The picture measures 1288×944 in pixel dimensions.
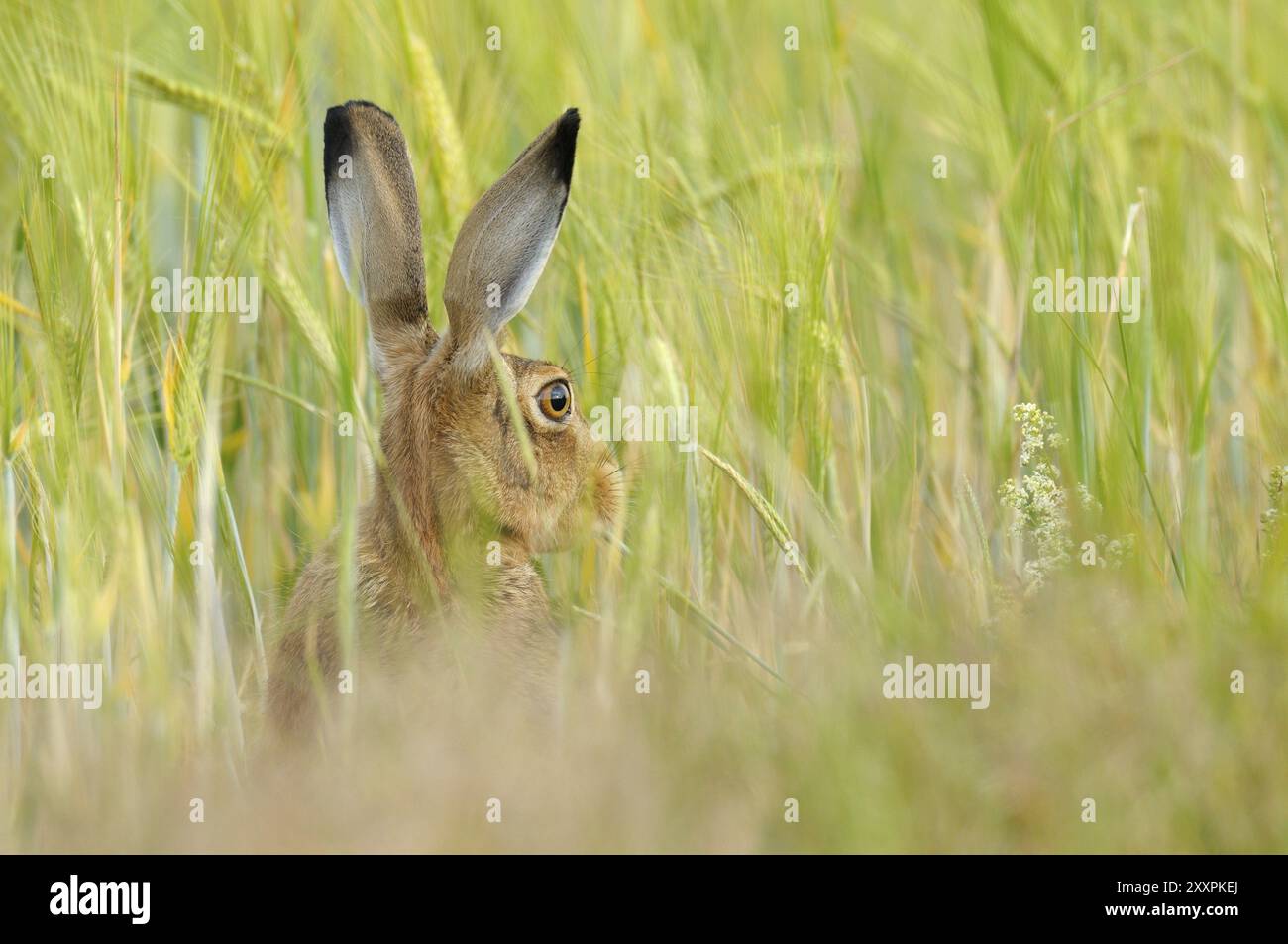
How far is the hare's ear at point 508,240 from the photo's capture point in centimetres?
372

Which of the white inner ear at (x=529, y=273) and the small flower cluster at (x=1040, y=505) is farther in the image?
the white inner ear at (x=529, y=273)

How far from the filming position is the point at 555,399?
13.7 ft

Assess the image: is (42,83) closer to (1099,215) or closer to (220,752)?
(220,752)

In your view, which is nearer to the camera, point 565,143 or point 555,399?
point 565,143

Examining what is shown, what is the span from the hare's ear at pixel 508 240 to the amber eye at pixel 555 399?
0.99ft

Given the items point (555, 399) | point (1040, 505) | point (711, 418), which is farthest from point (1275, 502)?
point (555, 399)

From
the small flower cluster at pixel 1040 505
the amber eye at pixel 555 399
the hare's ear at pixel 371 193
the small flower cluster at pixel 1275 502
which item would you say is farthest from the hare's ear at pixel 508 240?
the small flower cluster at pixel 1275 502

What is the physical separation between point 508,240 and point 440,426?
21.0 inches

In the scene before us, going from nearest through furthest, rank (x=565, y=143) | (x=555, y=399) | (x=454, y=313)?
(x=565, y=143) → (x=454, y=313) → (x=555, y=399)

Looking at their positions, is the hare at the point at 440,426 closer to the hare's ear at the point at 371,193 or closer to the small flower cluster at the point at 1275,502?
the hare's ear at the point at 371,193

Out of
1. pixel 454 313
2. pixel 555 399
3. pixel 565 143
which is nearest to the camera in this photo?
pixel 565 143

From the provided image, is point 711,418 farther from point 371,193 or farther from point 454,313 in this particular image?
point 371,193

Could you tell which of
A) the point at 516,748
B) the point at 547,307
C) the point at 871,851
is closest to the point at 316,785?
the point at 516,748

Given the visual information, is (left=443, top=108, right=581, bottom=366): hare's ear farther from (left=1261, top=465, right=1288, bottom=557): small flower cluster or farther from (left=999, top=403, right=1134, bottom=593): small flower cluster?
(left=1261, top=465, right=1288, bottom=557): small flower cluster
